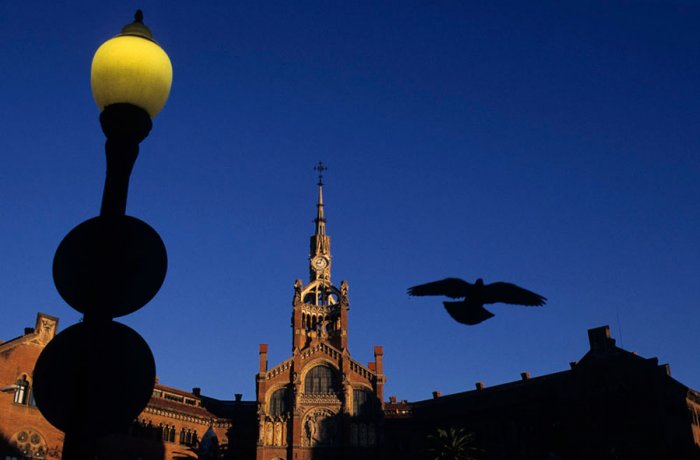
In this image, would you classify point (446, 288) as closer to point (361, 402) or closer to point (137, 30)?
point (137, 30)

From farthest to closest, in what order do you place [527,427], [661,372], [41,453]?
1. [527,427]
2. [661,372]
3. [41,453]

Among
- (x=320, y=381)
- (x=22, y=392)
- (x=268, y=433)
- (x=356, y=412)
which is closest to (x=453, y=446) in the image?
(x=356, y=412)

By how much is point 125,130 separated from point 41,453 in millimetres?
52640

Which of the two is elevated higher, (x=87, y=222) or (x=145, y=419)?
(x=145, y=419)

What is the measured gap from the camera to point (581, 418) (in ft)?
196

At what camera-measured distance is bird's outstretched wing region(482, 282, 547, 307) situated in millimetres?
14611

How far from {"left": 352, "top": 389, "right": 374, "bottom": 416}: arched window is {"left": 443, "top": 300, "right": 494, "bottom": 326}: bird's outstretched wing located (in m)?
59.7

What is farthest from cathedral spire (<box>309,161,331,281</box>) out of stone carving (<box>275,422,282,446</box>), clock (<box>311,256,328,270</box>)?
stone carving (<box>275,422,282,446</box>)

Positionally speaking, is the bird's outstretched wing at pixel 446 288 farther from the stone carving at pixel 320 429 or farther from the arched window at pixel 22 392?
the stone carving at pixel 320 429

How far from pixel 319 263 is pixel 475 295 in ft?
244

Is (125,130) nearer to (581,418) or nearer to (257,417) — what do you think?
(581,418)

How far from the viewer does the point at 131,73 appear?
6.87 meters

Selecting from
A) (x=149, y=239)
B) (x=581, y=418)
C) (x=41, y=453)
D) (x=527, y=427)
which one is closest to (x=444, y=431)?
(x=527, y=427)

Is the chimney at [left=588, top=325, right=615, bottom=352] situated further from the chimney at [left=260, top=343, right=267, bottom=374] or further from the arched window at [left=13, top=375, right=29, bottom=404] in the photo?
the arched window at [left=13, top=375, right=29, bottom=404]
